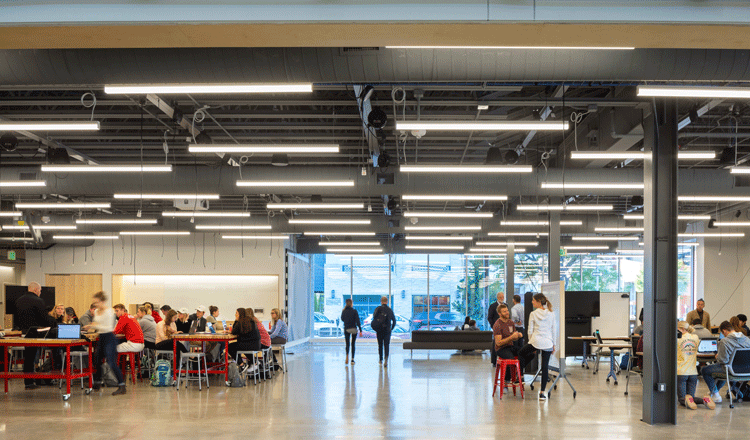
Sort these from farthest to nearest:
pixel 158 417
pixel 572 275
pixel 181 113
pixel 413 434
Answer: pixel 572 275 < pixel 181 113 < pixel 158 417 < pixel 413 434

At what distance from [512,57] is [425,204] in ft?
39.1

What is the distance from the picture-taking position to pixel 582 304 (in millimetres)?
14727

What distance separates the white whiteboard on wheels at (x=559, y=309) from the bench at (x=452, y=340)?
21.2 ft

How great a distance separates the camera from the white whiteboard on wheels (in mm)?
9766

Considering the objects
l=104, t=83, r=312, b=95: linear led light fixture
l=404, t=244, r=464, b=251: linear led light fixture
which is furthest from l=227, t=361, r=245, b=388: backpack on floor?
l=404, t=244, r=464, b=251: linear led light fixture

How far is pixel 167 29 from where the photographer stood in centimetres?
418

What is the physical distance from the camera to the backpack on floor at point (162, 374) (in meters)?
10.6

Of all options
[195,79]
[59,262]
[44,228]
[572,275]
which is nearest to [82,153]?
[44,228]

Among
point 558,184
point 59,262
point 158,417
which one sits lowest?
point 158,417

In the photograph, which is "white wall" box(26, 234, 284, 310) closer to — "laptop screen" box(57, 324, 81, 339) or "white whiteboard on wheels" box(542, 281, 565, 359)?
"laptop screen" box(57, 324, 81, 339)

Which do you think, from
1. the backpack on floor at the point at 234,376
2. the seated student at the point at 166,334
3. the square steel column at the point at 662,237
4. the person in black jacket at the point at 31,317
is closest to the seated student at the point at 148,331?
the seated student at the point at 166,334

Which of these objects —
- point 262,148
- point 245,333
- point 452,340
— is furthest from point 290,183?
point 452,340

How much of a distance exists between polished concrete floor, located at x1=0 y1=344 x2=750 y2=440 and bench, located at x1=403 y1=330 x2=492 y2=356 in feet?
17.1

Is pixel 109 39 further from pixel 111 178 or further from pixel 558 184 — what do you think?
pixel 558 184
